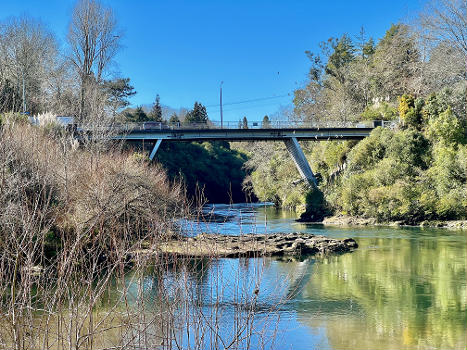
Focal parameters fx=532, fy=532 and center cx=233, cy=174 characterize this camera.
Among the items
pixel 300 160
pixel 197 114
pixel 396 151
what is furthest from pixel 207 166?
pixel 396 151

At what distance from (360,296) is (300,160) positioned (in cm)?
2892

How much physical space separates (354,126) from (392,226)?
13589 mm

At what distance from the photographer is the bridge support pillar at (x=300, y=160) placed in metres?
42.2

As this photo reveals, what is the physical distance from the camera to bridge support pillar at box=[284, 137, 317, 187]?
42250 mm

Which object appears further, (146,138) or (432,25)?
(146,138)

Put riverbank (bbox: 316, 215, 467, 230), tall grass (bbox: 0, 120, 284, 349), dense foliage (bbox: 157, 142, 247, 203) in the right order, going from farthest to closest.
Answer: dense foliage (bbox: 157, 142, 247, 203)
riverbank (bbox: 316, 215, 467, 230)
tall grass (bbox: 0, 120, 284, 349)

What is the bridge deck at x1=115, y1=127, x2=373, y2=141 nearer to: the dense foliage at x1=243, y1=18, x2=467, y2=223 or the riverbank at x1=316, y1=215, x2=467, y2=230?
the dense foliage at x1=243, y1=18, x2=467, y2=223

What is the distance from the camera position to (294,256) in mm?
20672

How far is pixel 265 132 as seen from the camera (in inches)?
1639

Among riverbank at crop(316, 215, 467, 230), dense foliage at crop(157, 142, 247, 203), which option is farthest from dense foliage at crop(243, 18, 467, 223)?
dense foliage at crop(157, 142, 247, 203)

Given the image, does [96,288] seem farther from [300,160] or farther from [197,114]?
[197,114]

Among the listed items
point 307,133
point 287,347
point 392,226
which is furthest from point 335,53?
point 287,347

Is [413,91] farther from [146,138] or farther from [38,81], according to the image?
[38,81]

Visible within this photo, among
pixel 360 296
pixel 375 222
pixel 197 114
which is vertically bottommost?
pixel 360 296
